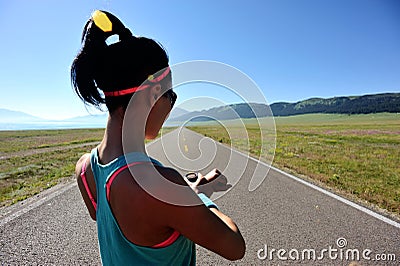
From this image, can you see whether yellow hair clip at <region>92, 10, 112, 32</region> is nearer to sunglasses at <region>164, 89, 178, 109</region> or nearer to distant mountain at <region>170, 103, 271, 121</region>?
sunglasses at <region>164, 89, 178, 109</region>

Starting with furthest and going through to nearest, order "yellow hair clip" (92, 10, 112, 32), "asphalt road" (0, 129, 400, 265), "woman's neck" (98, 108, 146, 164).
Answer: "asphalt road" (0, 129, 400, 265) → "yellow hair clip" (92, 10, 112, 32) → "woman's neck" (98, 108, 146, 164)

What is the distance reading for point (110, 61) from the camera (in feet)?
3.20

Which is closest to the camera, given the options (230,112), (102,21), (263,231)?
(102,21)

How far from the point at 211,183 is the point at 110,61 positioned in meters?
0.57

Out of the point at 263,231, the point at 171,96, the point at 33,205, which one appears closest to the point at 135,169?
the point at 171,96

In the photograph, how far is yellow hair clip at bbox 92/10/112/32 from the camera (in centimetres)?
106

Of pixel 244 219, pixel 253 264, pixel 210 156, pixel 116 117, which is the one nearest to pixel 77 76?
pixel 116 117

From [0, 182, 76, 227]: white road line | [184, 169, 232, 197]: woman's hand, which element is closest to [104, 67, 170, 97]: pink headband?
[184, 169, 232, 197]: woman's hand

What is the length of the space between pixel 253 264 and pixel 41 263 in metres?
2.32

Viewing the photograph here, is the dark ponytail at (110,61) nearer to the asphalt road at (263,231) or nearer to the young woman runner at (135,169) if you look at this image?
the young woman runner at (135,169)

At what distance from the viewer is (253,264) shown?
3.20m

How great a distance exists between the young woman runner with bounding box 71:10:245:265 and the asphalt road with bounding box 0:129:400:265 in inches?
24.1

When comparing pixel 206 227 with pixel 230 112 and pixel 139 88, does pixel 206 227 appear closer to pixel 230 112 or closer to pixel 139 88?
pixel 139 88

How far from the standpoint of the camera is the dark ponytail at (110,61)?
95 centimetres
